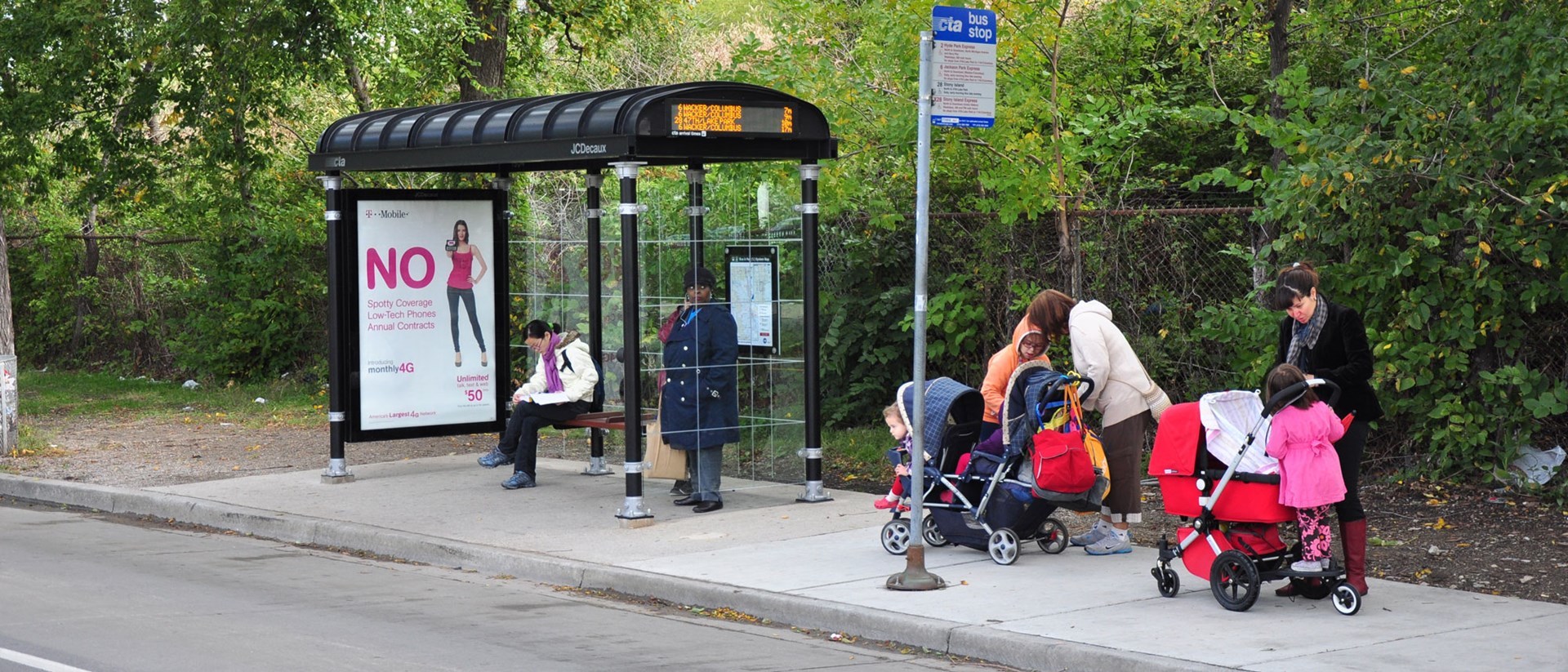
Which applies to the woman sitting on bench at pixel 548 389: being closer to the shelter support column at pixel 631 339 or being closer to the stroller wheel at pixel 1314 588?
the shelter support column at pixel 631 339

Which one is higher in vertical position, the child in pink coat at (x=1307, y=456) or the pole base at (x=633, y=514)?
the child in pink coat at (x=1307, y=456)

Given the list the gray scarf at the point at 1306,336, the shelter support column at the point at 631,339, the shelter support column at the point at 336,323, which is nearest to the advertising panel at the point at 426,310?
the shelter support column at the point at 336,323

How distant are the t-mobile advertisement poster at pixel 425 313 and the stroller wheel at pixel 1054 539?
5915 mm

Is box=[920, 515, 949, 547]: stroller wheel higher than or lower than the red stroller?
lower

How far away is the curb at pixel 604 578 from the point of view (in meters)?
7.29

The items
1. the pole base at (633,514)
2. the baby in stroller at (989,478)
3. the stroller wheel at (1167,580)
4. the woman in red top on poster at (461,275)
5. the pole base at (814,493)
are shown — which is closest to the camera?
the stroller wheel at (1167,580)

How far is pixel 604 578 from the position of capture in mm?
9469

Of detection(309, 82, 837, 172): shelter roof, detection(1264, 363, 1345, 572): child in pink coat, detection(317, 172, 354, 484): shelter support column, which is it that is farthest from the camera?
detection(317, 172, 354, 484): shelter support column

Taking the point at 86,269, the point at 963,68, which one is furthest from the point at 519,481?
the point at 86,269

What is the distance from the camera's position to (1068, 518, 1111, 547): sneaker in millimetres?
9656

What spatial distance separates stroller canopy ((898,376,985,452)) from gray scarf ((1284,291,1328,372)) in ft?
6.44

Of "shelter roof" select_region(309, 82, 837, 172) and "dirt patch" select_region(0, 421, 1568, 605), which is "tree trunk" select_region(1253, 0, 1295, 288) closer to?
"dirt patch" select_region(0, 421, 1568, 605)

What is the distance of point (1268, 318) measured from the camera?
11.5 m

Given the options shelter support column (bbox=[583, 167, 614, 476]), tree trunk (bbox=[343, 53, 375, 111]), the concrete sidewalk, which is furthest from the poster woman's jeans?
tree trunk (bbox=[343, 53, 375, 111])
